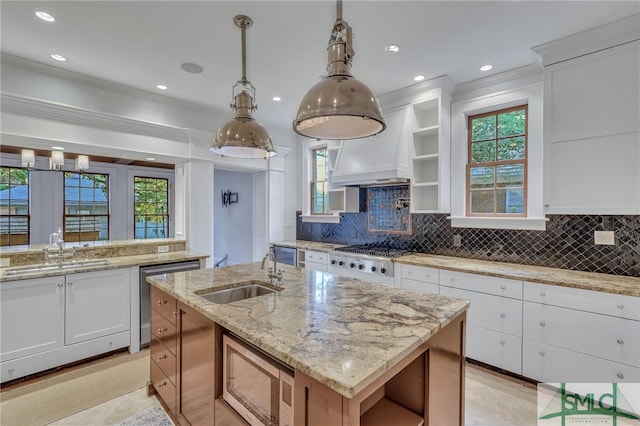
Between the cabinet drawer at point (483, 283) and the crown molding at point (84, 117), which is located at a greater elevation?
the crown molding at point (84, 117)

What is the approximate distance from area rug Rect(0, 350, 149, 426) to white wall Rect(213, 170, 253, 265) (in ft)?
10.3

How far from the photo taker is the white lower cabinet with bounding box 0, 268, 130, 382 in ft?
8.08

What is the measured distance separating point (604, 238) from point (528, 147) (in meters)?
1.03

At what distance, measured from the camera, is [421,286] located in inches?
122

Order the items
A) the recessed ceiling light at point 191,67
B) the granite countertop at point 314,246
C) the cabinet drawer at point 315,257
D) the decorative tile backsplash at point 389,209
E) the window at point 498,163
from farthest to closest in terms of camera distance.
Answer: the granite countertop at point 314,246
the cabinet drawer at point 315,257
the decorative tile backsplash at point 389,209
the window at point 498,163
the recessed ceiling light at point 191,67

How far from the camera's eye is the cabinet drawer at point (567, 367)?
2.09m

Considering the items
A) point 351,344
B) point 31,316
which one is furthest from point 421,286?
point 31,316

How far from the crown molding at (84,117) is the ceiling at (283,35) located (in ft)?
1.26

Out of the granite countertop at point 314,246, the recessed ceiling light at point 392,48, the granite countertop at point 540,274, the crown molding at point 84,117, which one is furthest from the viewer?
the granite countertop at point 314,246

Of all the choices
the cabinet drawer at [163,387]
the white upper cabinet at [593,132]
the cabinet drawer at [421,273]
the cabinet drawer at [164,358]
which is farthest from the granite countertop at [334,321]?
the white upper cabinet at [593,132]

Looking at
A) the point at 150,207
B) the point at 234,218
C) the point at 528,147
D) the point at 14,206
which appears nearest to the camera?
the point at 528,147

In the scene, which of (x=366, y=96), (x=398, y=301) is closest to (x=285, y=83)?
(x=366, y=96)

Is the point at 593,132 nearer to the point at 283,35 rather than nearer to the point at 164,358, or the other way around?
the point at 283,35

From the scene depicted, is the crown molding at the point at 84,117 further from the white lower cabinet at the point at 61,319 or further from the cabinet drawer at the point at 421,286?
the cabinet drawer at the point at 421,286
